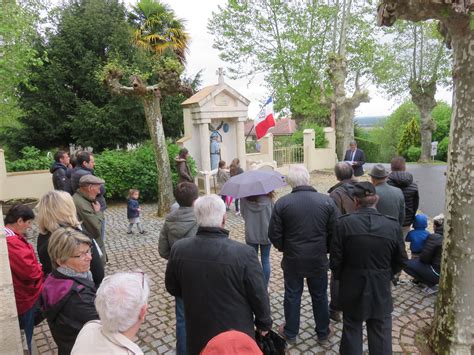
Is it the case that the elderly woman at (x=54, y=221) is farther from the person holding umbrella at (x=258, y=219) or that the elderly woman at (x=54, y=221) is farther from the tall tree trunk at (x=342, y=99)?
the tall tree trunk at (x=342, y=99)

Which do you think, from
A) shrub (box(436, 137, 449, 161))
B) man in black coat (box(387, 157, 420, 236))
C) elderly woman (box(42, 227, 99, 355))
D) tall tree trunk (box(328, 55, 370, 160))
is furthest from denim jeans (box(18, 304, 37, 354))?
shrub (box(436, 137, 449, 161))

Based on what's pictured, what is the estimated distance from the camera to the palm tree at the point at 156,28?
15.4 metres

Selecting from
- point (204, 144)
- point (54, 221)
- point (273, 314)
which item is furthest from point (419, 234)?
point (204, 144)

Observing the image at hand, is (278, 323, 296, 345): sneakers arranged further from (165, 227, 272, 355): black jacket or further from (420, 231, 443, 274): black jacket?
(420, 231, 443, 274): black jacket

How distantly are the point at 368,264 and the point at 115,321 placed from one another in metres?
2.15

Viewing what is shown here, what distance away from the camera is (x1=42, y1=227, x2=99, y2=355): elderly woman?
82.9 inches

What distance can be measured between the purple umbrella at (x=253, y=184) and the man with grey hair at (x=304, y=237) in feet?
2.23

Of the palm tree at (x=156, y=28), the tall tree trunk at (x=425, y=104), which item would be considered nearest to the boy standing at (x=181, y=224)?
the palm tree at (x=156, y=28)

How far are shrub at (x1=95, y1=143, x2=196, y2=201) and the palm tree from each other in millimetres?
6509

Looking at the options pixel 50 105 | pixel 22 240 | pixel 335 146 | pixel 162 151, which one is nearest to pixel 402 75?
pixel 335 146

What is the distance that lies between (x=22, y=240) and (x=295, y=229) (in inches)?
101

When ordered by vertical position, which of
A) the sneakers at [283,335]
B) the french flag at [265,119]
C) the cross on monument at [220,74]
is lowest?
the sneakers at [283,335]

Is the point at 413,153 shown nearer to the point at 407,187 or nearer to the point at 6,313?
the point at 407,187

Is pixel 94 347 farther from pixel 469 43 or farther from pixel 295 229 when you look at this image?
pixel 469 43
